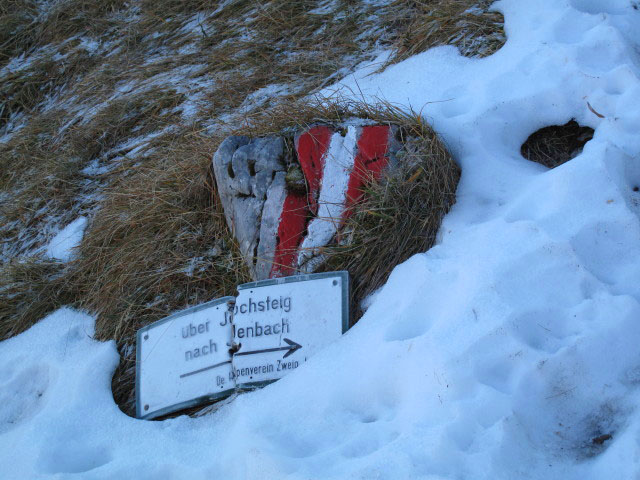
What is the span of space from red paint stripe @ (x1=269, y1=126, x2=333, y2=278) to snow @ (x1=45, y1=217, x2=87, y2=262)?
1.11 meters

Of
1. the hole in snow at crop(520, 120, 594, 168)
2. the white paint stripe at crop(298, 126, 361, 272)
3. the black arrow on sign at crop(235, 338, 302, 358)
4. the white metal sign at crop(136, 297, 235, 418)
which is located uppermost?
the white paint stripe at crop(298, 126, 361, 272)

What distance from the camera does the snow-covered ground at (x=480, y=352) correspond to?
1.75 m

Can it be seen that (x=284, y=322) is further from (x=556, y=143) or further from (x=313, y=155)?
(x=556, y=143)

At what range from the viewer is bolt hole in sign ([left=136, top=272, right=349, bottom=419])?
233 centimetres

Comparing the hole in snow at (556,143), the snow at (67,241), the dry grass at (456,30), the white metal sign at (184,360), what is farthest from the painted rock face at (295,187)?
the snow at (67,241)

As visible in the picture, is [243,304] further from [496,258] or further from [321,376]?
[496,258]

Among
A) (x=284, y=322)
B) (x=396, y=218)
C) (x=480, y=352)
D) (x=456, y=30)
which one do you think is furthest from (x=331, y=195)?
(x=456, y=30)

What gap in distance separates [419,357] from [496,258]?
395 millimetres

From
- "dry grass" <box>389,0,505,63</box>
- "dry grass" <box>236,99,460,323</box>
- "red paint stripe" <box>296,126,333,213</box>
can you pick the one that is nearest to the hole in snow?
"dry grass" <box>236,99,460,323</box>

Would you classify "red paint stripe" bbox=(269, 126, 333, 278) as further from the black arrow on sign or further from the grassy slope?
the black arrow on sign

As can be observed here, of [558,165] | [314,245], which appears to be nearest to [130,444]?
[314,245]

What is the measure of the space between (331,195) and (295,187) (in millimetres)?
163

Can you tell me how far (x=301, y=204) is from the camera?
2.62 metres

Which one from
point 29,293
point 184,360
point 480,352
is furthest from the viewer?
point 29,293
